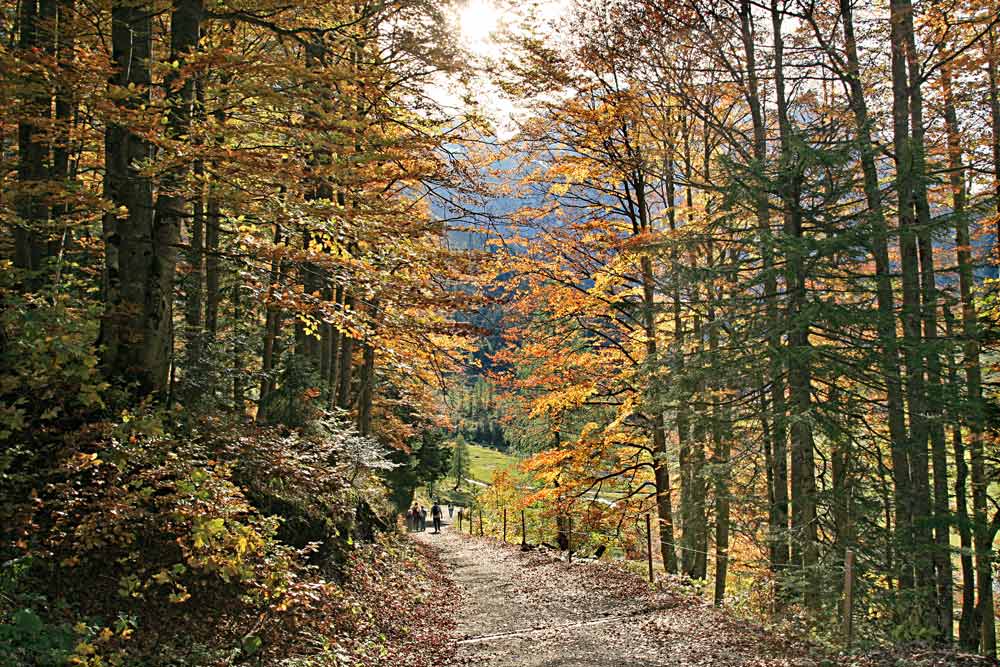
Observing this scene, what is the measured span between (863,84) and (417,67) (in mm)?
7299

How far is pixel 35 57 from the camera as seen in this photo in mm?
5793

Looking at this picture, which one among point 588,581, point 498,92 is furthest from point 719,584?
point 498,92

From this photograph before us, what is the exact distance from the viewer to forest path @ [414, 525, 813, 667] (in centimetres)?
763

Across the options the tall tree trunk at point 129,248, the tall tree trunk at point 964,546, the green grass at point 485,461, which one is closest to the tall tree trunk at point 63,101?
the tall tree trunk at point 129,248

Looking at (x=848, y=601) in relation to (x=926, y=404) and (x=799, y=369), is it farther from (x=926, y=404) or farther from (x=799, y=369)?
(x=926, y=404)

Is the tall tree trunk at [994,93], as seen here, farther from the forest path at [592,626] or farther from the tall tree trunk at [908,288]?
the forest path at [592,626]

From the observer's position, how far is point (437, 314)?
10406 mm

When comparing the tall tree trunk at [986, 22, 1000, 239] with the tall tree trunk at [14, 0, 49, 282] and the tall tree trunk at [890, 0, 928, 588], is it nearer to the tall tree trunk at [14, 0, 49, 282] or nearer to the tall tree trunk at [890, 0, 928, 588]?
the tall tree trunk at [890, 0, 928, 588]

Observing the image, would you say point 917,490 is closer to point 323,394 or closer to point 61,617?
point 61,617

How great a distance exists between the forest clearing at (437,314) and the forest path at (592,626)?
9cm

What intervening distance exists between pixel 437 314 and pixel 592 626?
5.21 metres

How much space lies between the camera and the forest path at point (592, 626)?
7633mm

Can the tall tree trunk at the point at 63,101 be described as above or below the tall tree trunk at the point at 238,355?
above

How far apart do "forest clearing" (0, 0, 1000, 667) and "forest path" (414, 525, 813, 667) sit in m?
0.09
